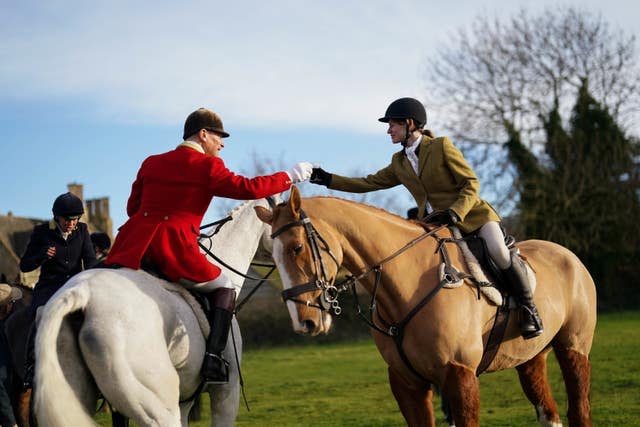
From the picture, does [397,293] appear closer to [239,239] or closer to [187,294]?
[239,239]

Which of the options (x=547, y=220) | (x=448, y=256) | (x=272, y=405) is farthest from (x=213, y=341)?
(x=547, y=220)

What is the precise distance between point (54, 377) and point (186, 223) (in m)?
1.53

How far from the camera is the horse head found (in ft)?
17.4

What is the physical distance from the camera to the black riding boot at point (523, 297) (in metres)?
6.46

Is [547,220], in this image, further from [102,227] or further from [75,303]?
[75,303]

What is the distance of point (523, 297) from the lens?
6.55 metres

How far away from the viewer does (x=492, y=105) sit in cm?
3509

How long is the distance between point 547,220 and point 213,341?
99.0 ft

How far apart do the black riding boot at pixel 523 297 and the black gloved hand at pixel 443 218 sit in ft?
1.90

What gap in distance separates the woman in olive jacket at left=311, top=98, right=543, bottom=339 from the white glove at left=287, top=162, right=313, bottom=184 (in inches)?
14.4

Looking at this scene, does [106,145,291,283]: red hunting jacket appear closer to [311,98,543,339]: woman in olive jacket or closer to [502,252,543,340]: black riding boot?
[311,98,543,339]: woman in olive jacket

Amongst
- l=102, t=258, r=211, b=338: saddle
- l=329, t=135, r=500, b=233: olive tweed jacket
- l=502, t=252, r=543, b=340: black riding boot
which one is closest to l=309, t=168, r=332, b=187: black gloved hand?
l=329, t=135, r=500, b=233: olive tweed jacket

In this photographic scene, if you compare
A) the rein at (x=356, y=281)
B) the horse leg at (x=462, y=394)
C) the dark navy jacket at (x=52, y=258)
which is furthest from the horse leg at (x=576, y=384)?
the dark navy jacket at (x=52, y=258)

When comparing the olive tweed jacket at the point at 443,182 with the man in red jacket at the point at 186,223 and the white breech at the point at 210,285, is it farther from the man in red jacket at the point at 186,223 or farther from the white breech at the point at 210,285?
the white breech at the point at 210,285
